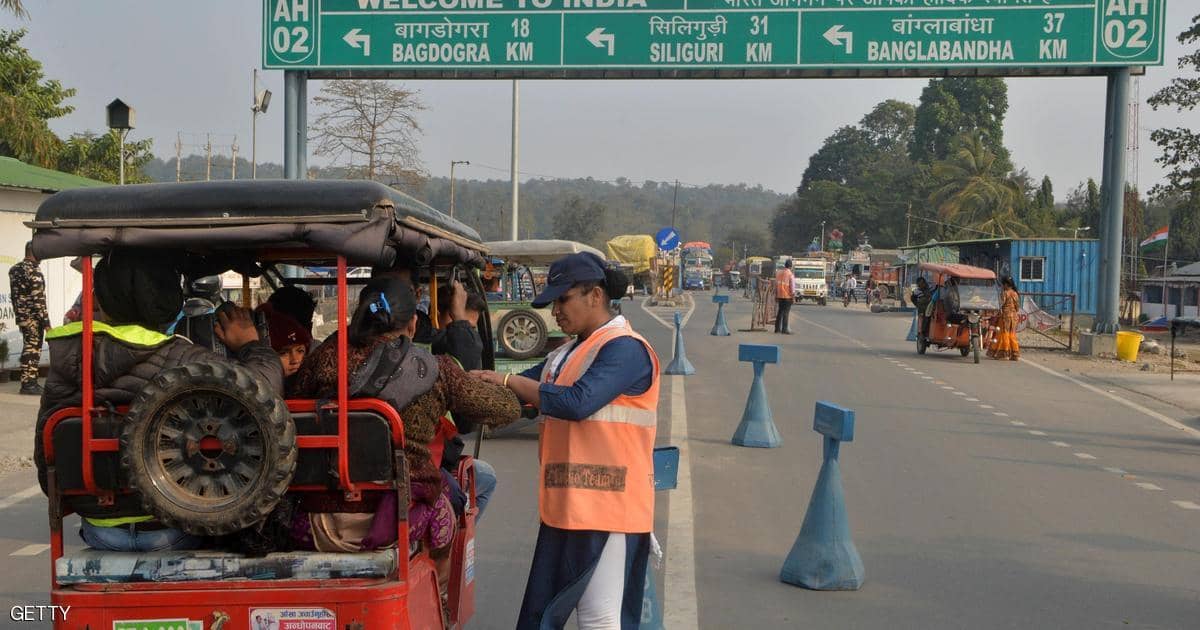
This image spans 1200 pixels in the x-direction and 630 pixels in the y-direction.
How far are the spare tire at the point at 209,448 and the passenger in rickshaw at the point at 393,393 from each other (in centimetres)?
36

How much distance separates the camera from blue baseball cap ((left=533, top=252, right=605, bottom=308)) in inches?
165

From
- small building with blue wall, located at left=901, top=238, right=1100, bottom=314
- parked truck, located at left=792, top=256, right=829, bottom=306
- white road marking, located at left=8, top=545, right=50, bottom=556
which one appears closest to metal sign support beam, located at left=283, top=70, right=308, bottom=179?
white road marking, located at left=8, top=545, right=50, bottom=556

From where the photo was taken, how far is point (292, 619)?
4.00 metres

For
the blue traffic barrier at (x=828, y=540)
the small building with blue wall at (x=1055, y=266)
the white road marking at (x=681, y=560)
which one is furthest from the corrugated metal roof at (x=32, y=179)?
the small building with blue wall at (x=1055, y=266)

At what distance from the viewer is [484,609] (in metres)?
6.07

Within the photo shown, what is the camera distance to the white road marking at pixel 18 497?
28.9 feet

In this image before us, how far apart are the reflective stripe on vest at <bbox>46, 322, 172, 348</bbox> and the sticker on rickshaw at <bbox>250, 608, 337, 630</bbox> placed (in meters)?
0.99

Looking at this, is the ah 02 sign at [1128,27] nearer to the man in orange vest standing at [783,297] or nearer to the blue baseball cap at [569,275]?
the man in orange vest standing at [783,297]

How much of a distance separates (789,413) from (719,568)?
24.4 ft

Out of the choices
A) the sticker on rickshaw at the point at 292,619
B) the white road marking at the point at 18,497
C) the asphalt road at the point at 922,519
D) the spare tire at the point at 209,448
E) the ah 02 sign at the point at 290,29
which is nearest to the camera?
the spare tire at the point at 209,448

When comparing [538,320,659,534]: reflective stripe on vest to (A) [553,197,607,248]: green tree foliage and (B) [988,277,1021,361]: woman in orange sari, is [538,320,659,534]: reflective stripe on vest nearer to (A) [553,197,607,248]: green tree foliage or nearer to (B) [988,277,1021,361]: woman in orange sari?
(B) [988,277,1021,361]: woman in orange sari

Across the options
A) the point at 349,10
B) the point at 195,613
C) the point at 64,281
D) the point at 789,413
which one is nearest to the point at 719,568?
the point at 195,613

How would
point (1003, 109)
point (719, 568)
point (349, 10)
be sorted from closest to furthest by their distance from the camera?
1. point (719, 568)
2. point (349, 10)
3. point (1003, 109)

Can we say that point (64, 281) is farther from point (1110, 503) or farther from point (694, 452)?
point (1110, 503)
